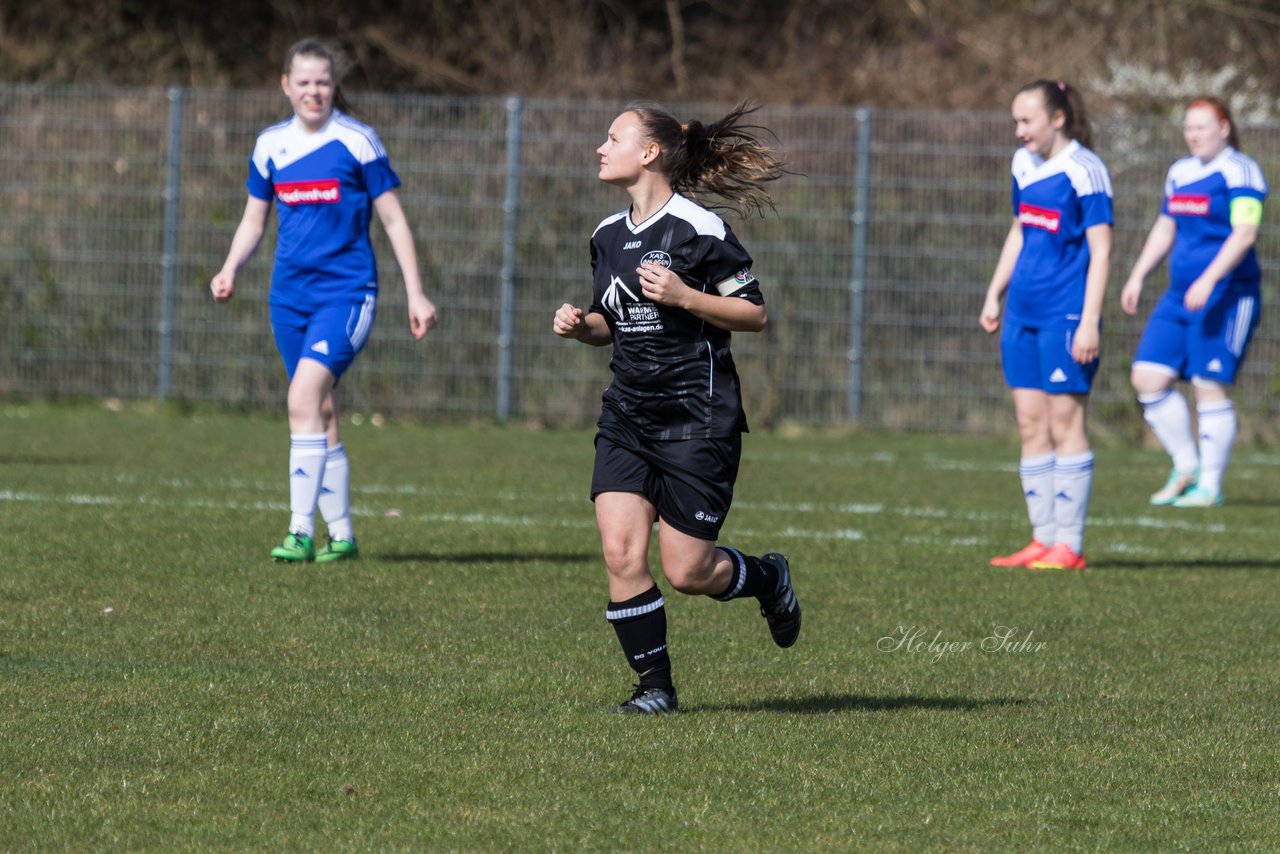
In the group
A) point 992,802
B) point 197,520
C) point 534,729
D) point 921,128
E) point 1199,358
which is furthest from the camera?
point 921,128

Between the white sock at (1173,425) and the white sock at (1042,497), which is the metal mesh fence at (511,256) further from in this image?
the white sock at (1042,497)

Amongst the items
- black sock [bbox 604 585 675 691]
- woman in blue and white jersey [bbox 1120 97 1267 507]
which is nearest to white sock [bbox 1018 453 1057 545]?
woman in blue and white jersey [bbox 1120 97 1267 507]

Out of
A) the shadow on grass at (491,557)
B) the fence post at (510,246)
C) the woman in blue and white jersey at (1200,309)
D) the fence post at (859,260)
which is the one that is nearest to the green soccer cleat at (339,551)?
the shadow on grass at (491,557)

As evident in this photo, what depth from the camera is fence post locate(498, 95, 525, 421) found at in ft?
54.5

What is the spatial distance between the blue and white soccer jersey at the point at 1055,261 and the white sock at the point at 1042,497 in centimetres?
38

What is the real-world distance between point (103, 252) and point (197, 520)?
846 centimetres

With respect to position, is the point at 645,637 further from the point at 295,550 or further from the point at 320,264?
the point at 320,264

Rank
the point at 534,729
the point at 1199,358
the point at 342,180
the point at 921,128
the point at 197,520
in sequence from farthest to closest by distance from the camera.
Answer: the point at 921,128, the point at 1199,358, the point at 197,520, the point at 342,180, the point at 534,729

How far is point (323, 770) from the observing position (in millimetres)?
4609

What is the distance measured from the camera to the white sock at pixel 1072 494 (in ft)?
29.0

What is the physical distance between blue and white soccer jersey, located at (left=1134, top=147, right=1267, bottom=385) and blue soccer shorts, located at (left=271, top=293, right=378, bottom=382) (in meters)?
5.19

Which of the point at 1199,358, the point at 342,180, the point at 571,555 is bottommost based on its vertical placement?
the point at 571,555

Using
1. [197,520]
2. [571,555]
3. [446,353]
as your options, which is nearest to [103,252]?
[446,353]

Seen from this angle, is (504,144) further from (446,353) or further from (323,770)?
(323,770)
